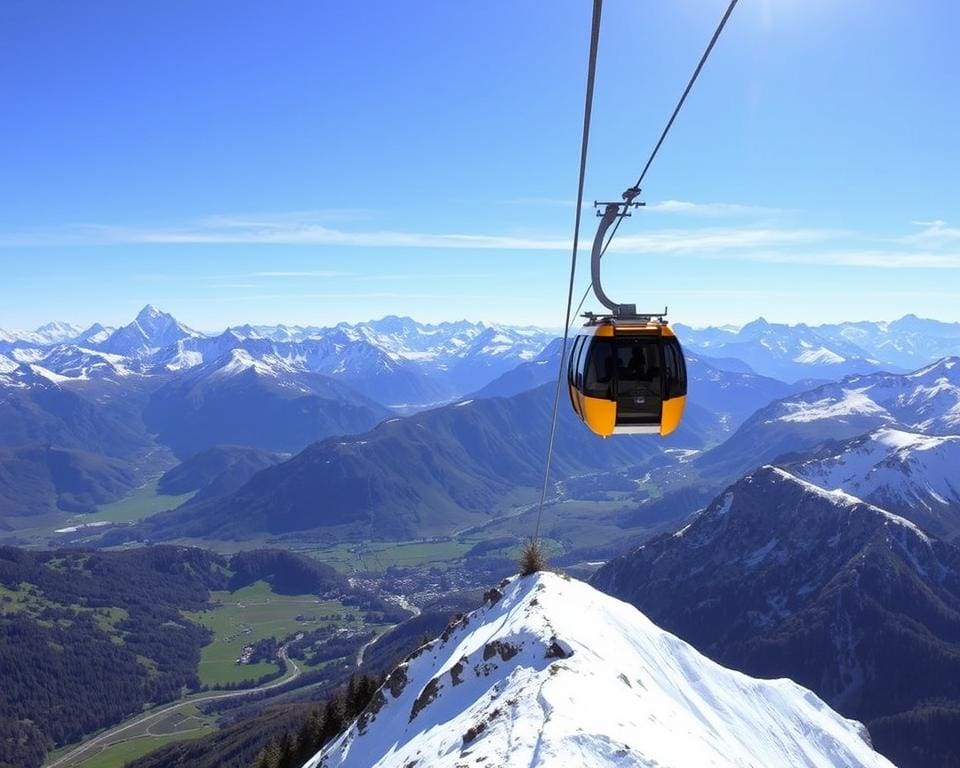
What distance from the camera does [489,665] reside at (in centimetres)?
7150

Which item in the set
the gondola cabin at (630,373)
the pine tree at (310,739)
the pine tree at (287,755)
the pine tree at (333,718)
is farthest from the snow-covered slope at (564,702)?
the gondola cabin at (630,373)

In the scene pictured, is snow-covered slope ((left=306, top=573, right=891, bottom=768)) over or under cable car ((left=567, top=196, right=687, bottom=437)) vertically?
under

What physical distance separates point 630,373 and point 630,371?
0.08 meters

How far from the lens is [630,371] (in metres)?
28.7

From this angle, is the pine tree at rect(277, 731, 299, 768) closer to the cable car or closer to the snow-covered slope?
the snow-covered slope

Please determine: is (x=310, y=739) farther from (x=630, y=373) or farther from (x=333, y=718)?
(x=630, y=373)

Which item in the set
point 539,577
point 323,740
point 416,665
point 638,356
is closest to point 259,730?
point 323,740

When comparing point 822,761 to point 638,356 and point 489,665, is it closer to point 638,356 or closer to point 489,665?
point 489,665

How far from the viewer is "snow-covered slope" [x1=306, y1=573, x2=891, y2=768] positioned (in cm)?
→ 5281

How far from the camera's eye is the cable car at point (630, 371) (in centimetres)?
2828

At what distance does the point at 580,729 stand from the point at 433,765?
12.4m

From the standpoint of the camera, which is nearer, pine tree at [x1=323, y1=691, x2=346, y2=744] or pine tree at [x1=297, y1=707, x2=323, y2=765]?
pine tree at [x1=297, y1=707, x2=323, y2=765]

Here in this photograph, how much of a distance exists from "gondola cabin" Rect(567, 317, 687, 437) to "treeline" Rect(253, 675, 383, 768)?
83.9 m

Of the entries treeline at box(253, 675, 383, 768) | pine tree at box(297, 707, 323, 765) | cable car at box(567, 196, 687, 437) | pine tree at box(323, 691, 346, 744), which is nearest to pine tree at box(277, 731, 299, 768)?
treeline at box(253, 675, 383, 768)
